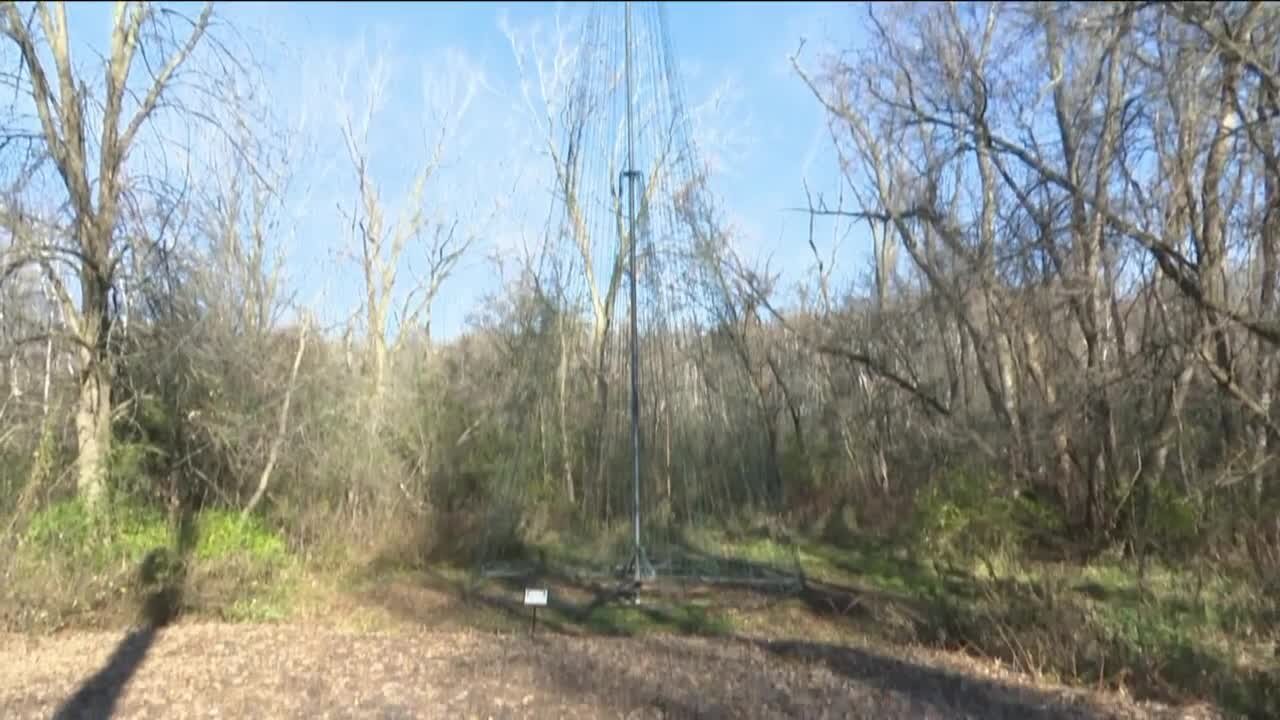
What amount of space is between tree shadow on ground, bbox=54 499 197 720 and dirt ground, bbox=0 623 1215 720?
30 millimetres

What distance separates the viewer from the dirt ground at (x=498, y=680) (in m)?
7.19

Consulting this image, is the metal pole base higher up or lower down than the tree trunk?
lower down

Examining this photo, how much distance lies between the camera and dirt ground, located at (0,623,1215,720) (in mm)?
7191


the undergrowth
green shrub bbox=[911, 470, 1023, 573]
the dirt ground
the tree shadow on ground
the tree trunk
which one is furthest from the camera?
green shrub bbox=[911, 470, 1023, 573]

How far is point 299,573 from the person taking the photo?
13141mm

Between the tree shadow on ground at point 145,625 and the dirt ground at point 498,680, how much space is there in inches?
1.2

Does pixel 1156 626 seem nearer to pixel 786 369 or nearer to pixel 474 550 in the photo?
pixel 474 550

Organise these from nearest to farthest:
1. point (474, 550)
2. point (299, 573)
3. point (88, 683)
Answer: point (88, 683) < point (299, 573) < point (474, 550)

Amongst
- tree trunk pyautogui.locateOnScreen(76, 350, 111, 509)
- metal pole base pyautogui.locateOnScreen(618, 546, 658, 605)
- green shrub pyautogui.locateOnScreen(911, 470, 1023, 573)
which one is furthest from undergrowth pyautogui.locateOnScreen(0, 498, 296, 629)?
green shrub pyautogui.locateOnScreen(911, 470, 1023, 573)

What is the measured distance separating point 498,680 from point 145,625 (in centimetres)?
444

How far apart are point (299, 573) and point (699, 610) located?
4.40m

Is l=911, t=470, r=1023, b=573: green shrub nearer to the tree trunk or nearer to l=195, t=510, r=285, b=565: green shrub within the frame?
l=195, t=510, r=285, b=565: green shrub

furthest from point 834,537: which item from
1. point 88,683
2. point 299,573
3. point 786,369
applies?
point 88,683

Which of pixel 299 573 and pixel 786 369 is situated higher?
pixel 786 369
